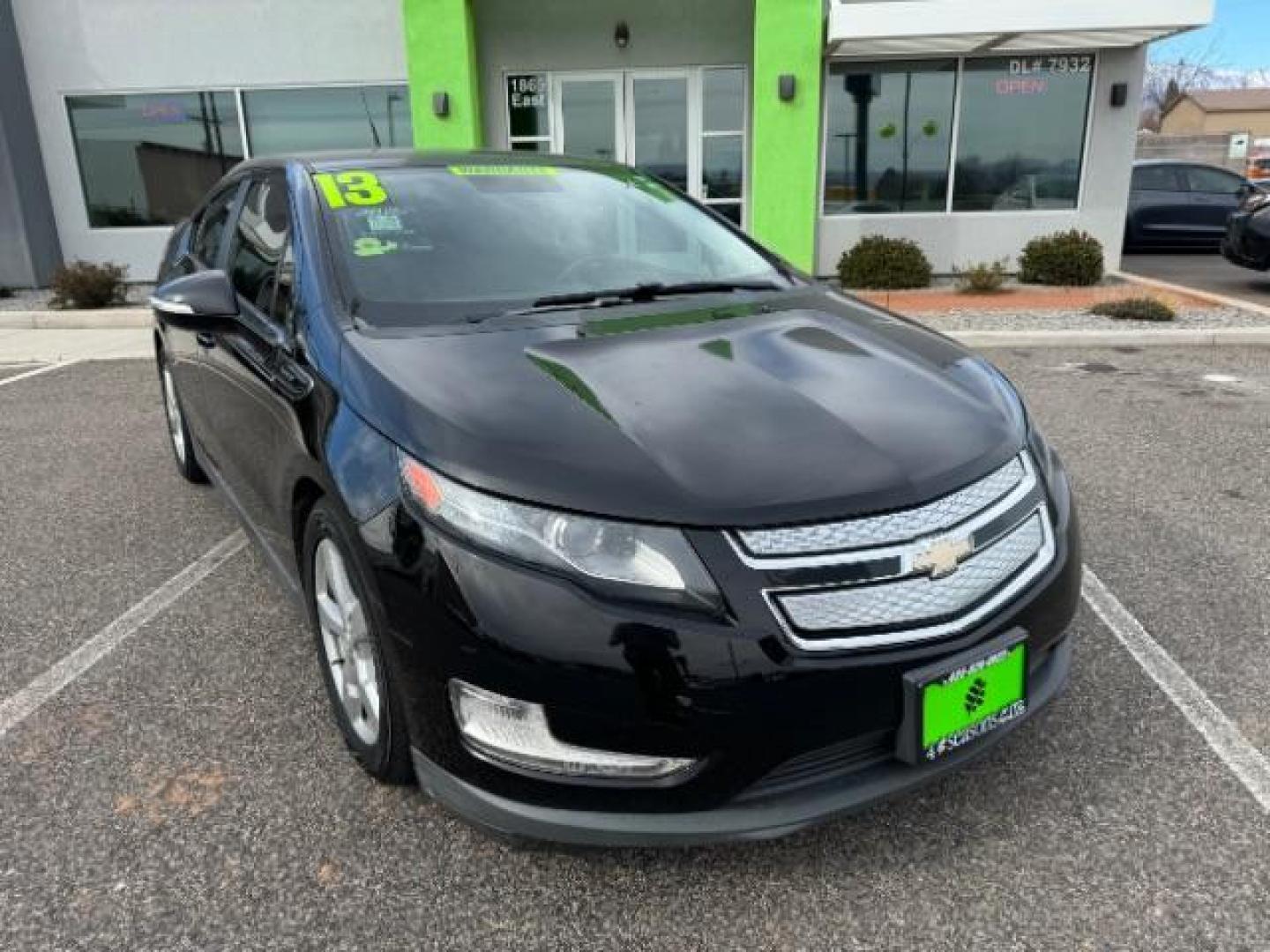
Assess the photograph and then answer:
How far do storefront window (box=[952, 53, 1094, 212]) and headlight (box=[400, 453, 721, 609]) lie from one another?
11.6m

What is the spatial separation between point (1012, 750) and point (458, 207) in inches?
90.7

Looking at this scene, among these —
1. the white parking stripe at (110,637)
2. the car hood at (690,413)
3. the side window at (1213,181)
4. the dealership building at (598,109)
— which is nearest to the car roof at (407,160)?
the car hood at (690,413)

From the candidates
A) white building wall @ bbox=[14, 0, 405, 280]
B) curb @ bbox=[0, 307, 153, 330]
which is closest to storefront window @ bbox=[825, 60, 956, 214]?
white building wall @ bbox=[14, 0, 405, 280]

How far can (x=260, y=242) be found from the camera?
331cm

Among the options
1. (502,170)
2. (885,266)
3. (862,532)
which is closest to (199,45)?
(885,266)

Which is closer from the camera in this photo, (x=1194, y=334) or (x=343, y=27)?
(x=1194, y=334)

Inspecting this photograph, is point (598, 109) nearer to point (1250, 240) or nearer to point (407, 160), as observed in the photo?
point (1250, 240)

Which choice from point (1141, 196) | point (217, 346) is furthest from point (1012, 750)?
point (1141, 196)

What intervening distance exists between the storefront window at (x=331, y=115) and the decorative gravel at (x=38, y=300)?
7.86 feet

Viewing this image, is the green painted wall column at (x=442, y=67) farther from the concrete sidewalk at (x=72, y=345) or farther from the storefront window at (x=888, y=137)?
the storefront window at (x=888, y=137)

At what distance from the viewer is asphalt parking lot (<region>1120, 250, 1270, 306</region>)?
38.2 feet

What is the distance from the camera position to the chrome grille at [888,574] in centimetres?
184

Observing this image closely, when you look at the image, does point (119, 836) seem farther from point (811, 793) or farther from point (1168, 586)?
point (1168, 586)

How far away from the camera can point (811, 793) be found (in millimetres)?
1919
